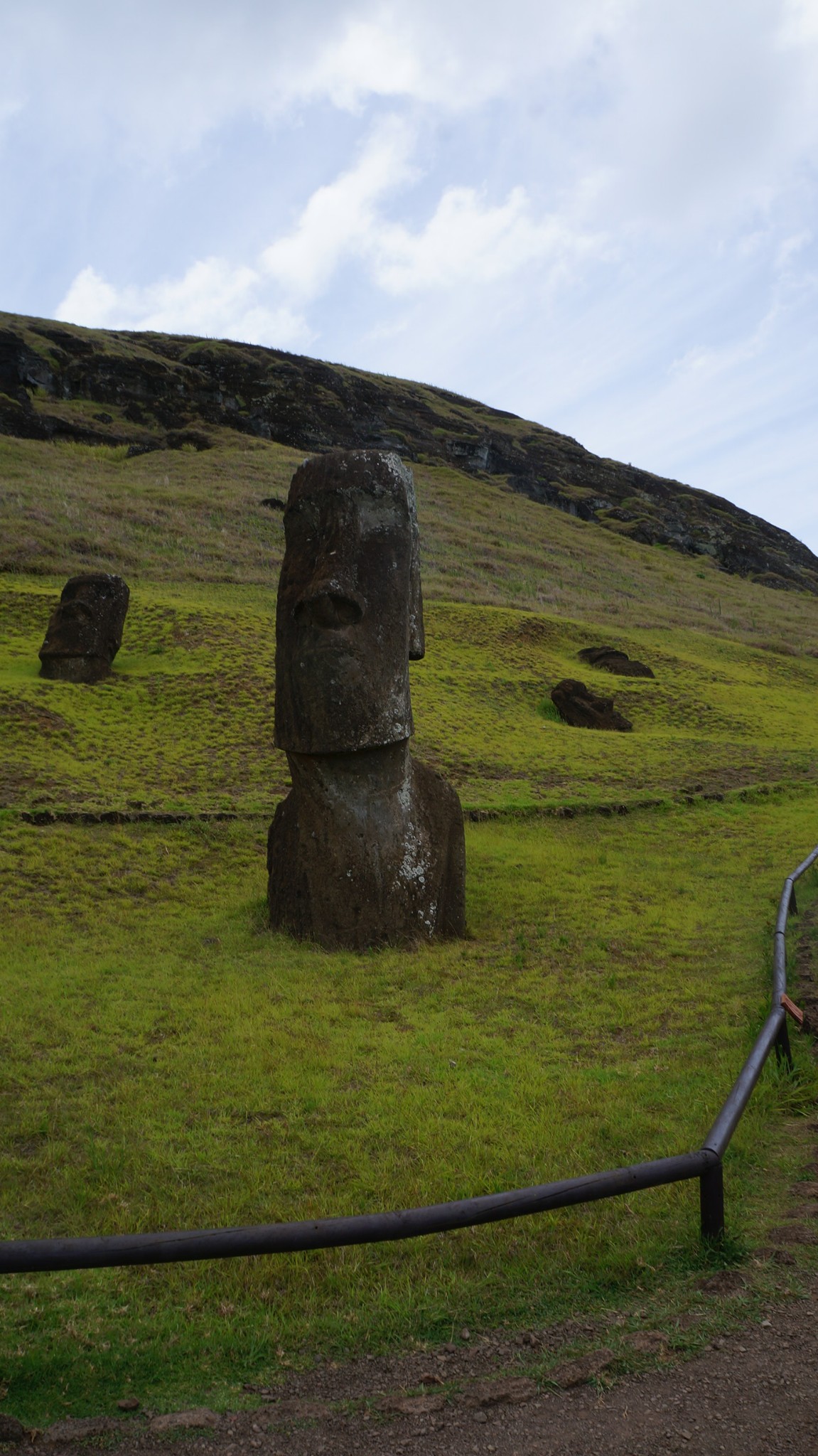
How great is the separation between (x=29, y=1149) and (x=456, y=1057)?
8.59ft

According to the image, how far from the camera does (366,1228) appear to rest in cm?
323

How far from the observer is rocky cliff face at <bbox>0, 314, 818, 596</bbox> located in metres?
66.2

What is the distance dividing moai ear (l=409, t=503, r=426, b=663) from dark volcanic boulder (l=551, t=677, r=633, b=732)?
44.4ft

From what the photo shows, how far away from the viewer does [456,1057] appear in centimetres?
650

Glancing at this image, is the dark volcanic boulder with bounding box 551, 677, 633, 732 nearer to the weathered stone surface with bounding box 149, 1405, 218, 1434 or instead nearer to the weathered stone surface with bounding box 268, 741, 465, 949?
the weathered stone surface with bounding box 268, 741, 465, 949

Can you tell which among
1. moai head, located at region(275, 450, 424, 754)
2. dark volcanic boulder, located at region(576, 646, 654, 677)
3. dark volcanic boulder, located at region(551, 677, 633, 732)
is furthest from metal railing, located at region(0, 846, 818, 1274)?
dark volcanic boulder, located at region(576, 646, 654, 677)

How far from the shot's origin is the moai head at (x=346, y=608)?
30.1ft

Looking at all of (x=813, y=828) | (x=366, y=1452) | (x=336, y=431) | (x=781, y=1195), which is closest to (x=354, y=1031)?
(x=781, y=1195)

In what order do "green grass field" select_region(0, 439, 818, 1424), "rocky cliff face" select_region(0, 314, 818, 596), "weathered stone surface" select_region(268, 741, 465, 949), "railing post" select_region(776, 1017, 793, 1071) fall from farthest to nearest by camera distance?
"rocky cliff face" select_region(0, 314, 818, 596) → "weathered stone surface" select_region(268, 741, 465, 949) → "railing post" select_region(776, 1017, 793, 1071) → "green grass field" select_region(0, 439, 818, 1424)

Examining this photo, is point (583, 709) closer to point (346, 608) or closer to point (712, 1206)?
point (346, 608)

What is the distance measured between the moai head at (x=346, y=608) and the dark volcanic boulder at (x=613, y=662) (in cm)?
2036

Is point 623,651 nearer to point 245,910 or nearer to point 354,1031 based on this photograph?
point 245,910

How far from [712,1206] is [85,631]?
1905cm


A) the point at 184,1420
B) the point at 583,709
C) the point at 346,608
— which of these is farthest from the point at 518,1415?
the point at 583,709
